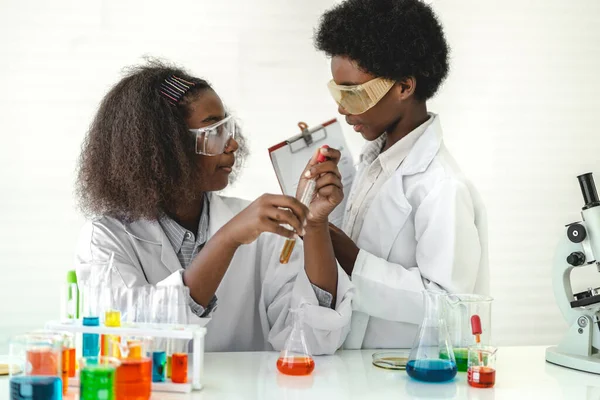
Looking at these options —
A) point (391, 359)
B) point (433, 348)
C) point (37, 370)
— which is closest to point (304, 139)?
point (391, 359)

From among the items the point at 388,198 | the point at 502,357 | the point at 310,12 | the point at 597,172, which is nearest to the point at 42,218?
the point at 310,12

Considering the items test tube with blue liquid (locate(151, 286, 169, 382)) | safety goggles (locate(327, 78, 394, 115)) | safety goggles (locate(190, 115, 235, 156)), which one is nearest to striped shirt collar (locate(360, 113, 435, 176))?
safety goggles (locate(327, 78, 394, 115))

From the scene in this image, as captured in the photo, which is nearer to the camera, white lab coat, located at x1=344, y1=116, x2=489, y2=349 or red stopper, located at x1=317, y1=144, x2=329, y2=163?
red stopper, located at x1=317, y1=144, x2=329, y2=163

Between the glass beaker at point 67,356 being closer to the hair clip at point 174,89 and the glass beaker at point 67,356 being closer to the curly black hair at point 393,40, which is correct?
the hair clip at point 174,89

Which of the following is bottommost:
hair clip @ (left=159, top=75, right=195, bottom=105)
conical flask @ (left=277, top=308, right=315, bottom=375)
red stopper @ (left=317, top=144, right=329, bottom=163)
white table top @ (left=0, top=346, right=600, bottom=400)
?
Result: white table top @ (left=0, top=346, right=600, bottom=400)

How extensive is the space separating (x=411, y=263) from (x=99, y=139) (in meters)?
1.06

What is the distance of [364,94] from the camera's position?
8.04 ft

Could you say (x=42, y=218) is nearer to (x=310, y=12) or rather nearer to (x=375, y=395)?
(x=310, y=12)

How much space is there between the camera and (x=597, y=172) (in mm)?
4461

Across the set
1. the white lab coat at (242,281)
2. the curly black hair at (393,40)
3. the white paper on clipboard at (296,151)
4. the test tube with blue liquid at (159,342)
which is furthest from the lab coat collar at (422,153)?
the test tube with blue liquid at (159,342)

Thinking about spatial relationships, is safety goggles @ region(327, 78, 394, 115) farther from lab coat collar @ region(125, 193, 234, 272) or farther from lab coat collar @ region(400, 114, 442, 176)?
lab coat collar @ region(125, 193, 234, 272)

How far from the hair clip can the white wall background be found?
1.77m

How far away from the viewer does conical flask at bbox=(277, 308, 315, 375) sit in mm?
1960

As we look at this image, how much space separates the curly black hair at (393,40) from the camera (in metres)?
2.44
